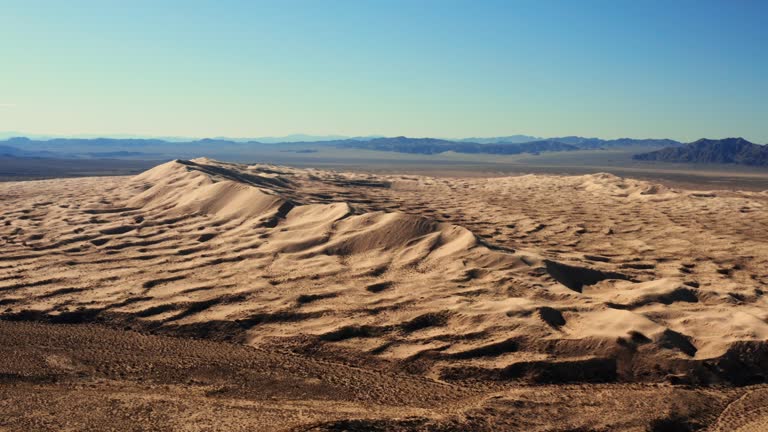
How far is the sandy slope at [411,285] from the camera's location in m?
4.76

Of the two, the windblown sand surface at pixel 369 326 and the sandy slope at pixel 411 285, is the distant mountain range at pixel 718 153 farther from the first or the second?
the windblown sand surface at pixel 369 326

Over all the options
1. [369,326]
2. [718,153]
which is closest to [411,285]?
[369,326]

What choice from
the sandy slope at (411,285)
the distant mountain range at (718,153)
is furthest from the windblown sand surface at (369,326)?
the distant mountain range at (718,153)

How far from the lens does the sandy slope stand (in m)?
4.76

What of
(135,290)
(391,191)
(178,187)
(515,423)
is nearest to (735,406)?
(515,423)

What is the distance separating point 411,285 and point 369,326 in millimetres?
1166

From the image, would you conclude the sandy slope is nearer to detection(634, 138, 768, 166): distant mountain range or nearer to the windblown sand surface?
the windblown sand surface

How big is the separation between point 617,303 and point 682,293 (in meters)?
0.83

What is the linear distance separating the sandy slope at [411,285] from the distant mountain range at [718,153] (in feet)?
245

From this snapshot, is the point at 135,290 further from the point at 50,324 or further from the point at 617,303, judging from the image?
the point at 617,303

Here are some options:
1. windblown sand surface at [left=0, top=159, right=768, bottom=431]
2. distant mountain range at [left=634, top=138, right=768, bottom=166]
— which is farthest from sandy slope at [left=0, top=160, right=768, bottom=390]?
distant mountain range at [left=634, top=138, right=768, bottom=166]

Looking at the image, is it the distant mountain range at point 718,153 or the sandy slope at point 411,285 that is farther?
the distant mountain range at point 718,153

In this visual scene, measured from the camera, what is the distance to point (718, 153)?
8000 centimetres

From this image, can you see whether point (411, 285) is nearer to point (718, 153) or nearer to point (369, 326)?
point (369, 326)
